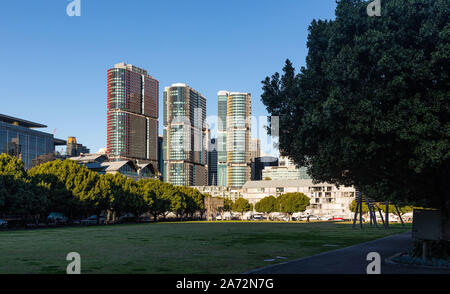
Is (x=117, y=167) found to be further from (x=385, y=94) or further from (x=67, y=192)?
(x=385, y=94)

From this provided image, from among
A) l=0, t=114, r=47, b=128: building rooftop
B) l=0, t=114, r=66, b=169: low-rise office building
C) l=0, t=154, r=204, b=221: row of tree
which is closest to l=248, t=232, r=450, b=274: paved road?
l=0, t=154, r=204, b=221: row of tree

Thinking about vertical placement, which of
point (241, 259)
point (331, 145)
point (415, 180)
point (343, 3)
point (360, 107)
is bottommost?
point (241, 259)

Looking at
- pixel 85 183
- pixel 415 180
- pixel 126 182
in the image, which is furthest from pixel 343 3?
pixel 126 182

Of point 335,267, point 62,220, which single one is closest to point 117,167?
point 62,220

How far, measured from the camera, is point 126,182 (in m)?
110

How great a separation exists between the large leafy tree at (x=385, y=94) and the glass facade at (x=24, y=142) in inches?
6381

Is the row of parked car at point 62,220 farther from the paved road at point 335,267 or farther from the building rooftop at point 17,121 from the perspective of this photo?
the building rooftop at point 17,121

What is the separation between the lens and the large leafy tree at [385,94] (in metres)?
18.4

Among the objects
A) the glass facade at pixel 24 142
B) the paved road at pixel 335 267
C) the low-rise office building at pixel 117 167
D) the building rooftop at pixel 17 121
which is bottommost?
the paved road at pixel 335 267

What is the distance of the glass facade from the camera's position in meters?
168

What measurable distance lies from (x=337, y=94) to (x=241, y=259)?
1096cm

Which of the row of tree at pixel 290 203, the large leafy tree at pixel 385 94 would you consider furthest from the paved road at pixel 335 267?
the row of tree at pixel 290 203

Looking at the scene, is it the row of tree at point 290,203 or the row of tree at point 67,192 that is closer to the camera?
the row of tree at point 67,192
